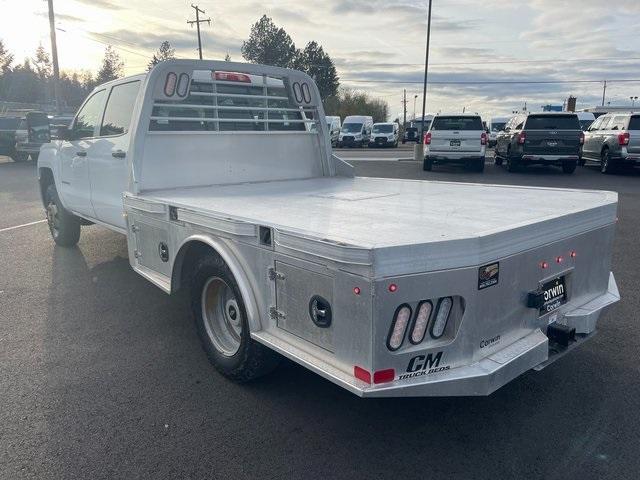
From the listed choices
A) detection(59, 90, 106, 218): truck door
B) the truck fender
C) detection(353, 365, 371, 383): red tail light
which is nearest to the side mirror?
detection(59, 90, 106, 218): truck door

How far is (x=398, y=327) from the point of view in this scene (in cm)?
244

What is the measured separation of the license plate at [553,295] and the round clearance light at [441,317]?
75 cm

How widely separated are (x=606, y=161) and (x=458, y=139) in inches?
189

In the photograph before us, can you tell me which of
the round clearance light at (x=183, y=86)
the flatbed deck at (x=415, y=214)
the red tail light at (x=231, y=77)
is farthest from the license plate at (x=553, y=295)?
the red tail light at (x=231, y=77)

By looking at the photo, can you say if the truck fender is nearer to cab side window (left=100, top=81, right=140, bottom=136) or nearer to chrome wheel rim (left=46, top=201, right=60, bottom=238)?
cab side window (left=100, top=81, right=140, bottom=136)

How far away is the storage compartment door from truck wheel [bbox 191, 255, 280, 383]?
46 cm

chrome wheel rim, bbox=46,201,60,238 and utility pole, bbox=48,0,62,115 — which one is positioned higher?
utility pole, bbox=48,0,62,115

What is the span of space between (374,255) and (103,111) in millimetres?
4484

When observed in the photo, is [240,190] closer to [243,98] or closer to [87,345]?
[243,98]

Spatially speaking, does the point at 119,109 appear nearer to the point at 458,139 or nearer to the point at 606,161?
the point at 458,139

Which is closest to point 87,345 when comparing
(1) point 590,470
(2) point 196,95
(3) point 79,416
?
(3) point 79,416

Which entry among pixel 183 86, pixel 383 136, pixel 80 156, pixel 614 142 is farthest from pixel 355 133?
pixel 183 86

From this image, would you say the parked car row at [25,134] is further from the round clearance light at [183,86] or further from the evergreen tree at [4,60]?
the evergreen tree at [4,60]

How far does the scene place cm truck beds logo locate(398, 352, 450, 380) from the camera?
251 cm
